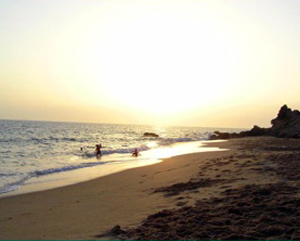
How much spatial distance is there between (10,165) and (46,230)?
17306 millimetres

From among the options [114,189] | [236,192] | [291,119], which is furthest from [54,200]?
[291,119]

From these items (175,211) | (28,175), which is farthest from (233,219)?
(28,175)

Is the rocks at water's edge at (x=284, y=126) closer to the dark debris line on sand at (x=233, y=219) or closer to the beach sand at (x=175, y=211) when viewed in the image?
the beach sand at (x=175, y=211)

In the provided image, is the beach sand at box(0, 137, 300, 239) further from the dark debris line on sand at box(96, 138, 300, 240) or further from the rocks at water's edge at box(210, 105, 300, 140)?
the rocks at water's edge at box(210, 105, 300, 140)

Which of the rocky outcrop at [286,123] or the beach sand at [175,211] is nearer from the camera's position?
the beach sand at [175,211]

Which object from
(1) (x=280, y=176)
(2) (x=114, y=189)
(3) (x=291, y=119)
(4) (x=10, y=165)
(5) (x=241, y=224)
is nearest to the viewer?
(5) (x=241, y=224)

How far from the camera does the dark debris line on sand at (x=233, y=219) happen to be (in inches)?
232

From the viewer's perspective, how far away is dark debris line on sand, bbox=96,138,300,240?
19.3 ft

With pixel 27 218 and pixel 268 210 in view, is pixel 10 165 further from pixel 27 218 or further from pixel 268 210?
pixel 268 210

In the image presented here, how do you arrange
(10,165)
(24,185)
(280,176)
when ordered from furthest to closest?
(10,165) < (24,185) < (280,176)

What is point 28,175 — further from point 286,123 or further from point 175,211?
point 286,123

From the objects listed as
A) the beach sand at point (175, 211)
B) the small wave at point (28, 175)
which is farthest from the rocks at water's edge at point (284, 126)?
the beach sand at point (175, 211)

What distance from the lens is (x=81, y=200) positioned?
35.8 ft

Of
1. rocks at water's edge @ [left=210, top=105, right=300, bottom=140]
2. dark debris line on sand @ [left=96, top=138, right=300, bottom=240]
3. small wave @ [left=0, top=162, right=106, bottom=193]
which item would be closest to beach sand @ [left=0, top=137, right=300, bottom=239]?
dark debris line on sand @ [left=96, top=138, right=300, bottom=240]
